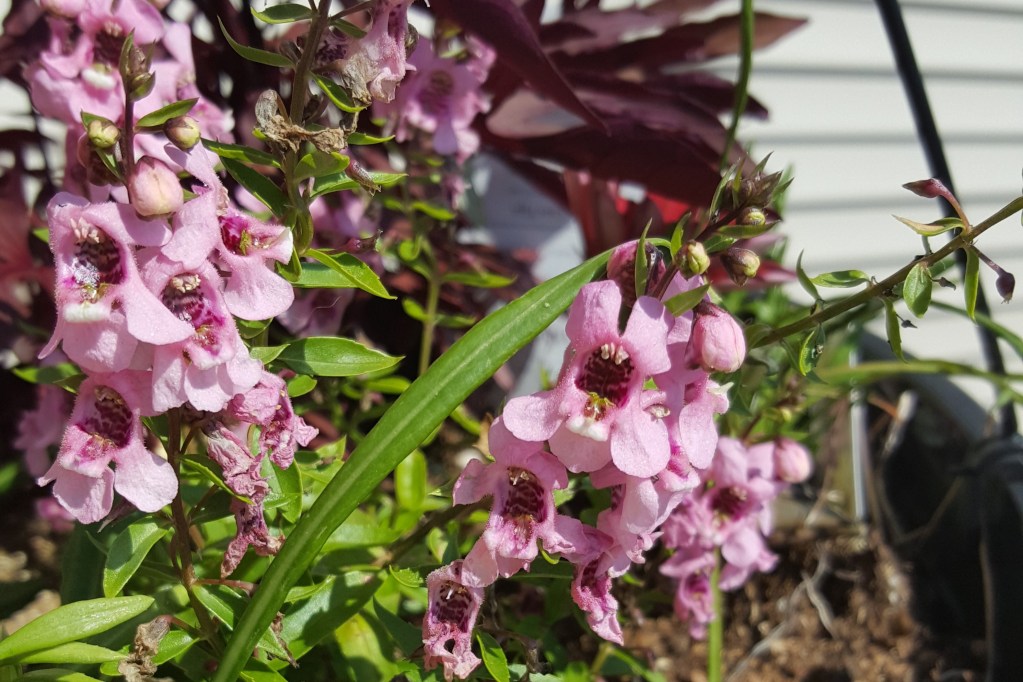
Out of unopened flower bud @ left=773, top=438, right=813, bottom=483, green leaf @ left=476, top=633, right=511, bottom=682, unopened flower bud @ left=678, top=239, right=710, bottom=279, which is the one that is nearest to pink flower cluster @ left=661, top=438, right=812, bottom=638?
unopened flower bud @ left=773, top=438, right=813, bottom=483

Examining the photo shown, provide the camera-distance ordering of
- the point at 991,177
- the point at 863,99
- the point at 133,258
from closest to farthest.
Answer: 1. the point at 133,258
2. the point at 863,99
3. the point at 991,177

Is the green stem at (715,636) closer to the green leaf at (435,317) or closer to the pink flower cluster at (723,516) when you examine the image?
the pink flower cluster at (723,516)

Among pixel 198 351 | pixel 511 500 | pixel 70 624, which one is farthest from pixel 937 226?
pixel 70 624

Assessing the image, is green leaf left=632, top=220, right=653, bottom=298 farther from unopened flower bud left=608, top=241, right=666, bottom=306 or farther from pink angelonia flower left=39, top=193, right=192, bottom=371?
pink angelonia flower left=39, top=193, right=192, bottom=371

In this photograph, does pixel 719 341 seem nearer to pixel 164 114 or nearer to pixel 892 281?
pixel 892 281

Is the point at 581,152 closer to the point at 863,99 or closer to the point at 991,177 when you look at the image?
the point at 863,99

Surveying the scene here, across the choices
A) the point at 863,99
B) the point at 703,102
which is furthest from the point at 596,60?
the point at 863,99

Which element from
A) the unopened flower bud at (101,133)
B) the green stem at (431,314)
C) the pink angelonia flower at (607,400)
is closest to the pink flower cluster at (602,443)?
the pink angelonia flower at (607,400)
